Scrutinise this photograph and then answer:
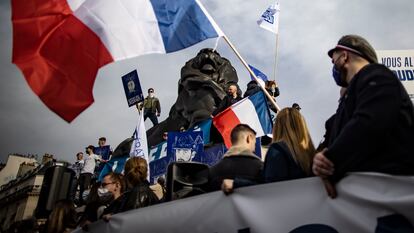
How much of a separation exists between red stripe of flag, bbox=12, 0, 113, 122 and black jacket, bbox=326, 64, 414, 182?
310 cm

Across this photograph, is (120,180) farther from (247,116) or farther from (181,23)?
(247,116)

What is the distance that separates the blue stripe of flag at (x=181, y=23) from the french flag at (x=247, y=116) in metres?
2.87

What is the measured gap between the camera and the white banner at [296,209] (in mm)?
2186

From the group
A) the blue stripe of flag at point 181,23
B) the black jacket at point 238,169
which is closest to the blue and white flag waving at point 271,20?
the blue stripe of flag at point 181,23

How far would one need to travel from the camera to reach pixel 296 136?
2877 mm

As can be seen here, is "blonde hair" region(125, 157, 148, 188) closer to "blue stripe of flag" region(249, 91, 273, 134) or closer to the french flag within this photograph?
the french flag

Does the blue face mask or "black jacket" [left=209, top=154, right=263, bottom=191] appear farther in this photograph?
"black jacket" [left=209, top=154, right=263, bottom=191]

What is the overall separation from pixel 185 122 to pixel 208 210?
1276 cm

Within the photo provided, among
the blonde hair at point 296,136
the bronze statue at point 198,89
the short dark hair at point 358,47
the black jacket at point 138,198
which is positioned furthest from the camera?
the bronze statue at point 198,89

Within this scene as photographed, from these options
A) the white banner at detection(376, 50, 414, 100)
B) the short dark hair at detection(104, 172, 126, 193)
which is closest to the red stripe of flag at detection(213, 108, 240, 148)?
the white banner at detection(376, 50, 414, 100)

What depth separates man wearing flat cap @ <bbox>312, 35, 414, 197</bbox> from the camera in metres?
2.07

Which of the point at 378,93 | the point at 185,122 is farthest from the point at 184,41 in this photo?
the point at 185,122

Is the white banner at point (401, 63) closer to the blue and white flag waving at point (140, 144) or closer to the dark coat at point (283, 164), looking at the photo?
the blue and white flag waving at point (140, 144)

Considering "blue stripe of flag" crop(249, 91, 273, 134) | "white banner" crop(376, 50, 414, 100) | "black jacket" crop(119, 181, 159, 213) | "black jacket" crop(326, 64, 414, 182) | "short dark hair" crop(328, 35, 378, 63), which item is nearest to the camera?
"black jacket" crop(326, 64, 414, 182)
